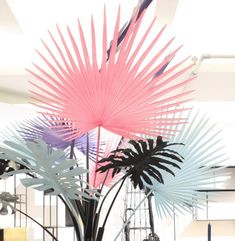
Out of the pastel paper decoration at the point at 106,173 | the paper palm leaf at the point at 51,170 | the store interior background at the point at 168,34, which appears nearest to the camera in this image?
the paper palm leaf at the point at 51,170

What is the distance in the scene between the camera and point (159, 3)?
150 inches

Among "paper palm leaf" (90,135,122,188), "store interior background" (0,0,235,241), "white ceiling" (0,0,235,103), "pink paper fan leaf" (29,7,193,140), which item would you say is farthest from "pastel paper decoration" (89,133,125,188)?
"white ceiling" (0,0,235,103)

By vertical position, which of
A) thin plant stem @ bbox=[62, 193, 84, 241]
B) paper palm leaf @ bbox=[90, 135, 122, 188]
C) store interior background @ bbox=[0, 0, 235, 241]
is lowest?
thin plant stem @ bbox=[62, 193, 84, 241]

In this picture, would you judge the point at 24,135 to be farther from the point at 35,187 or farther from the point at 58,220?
the point at 58,220

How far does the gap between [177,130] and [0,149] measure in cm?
34

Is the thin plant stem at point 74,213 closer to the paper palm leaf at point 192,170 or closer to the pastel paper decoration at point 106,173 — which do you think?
the pastel paper decoration at point 106,173

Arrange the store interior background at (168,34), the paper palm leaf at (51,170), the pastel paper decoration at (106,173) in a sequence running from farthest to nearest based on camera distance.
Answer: the store interior background at (168,34) < the pastel paper decoration at (106,173) < the paper palm leaf at (51,170)

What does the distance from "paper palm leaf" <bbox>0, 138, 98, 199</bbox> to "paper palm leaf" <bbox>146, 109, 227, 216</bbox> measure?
25 cm

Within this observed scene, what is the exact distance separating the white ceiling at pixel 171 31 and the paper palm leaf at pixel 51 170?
8.15 ft

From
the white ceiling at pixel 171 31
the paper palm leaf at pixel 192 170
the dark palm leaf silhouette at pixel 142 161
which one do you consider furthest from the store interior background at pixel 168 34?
the dark palm leaf silhouette at pixel 142 161

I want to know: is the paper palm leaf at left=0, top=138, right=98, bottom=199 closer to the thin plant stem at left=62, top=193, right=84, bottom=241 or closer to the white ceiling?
the thin plant stem at left=62, top=193, right=84, bottom=241

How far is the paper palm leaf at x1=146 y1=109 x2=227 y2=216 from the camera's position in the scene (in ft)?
2.81

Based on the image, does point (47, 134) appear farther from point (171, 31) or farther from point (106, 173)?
point (171, 31)

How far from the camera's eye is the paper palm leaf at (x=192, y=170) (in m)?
0.86
